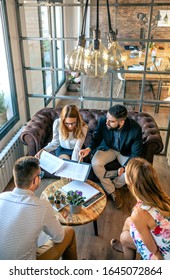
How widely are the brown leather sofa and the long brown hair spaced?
41cm

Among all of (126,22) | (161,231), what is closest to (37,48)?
(161,231)

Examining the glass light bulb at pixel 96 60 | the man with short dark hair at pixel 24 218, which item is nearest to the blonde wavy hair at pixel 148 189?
the man with short dark hair at pixel 24 218

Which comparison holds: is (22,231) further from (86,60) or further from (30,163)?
(86,60)

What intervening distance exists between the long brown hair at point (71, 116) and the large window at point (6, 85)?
85cm

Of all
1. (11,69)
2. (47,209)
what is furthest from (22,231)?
(11,69)

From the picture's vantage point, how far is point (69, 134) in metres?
2.95

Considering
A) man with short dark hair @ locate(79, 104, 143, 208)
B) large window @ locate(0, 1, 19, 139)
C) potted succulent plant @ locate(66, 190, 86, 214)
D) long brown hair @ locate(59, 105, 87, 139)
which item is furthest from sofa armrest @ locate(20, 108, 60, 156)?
potted succulent plant @ locate(66, 190, 86, 214)

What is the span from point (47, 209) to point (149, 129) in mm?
1958

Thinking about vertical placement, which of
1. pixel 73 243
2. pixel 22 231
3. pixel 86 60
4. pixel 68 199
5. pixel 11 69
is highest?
pixel 86 60

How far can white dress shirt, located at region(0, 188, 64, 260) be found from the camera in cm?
144

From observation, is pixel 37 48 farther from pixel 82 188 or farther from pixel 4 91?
pixel 82 188

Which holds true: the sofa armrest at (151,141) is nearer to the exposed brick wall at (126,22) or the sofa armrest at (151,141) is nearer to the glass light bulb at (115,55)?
the glass light bulb at (115,55)

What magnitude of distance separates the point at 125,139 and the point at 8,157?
1404 millimetres

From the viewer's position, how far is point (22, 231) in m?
1.45
